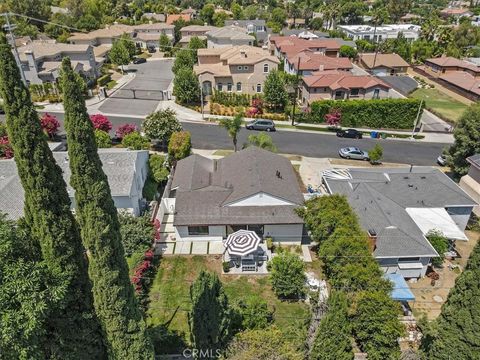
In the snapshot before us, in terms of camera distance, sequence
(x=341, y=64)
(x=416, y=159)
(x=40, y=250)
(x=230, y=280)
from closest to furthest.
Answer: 1. (x=40, y=250)
2. (x=230, y=280)
3. (x=416, y=159)
4. (x=341, y=64)

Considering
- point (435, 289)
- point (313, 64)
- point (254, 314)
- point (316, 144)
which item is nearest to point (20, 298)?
point (254, 314)

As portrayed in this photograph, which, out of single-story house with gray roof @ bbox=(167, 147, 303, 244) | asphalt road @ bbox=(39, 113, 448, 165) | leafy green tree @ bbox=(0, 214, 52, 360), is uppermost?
leafy green tree @ bbox=(0, 214, 52, 360)

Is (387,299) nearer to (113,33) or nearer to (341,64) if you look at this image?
(341,64)

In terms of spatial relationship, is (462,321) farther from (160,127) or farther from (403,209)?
(160,127)

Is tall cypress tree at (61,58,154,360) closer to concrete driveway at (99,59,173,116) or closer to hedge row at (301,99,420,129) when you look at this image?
hedge row at (301,99,420,129)

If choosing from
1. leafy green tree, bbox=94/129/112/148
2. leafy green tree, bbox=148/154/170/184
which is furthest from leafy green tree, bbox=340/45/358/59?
leafy green tree, bbox=94/129/112/148

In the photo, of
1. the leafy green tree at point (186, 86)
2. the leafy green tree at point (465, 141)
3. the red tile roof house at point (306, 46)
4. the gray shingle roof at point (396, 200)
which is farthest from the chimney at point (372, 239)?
the red tile roof house at point (306, 46)

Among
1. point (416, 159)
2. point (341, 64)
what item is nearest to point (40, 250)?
point (416, 159)
